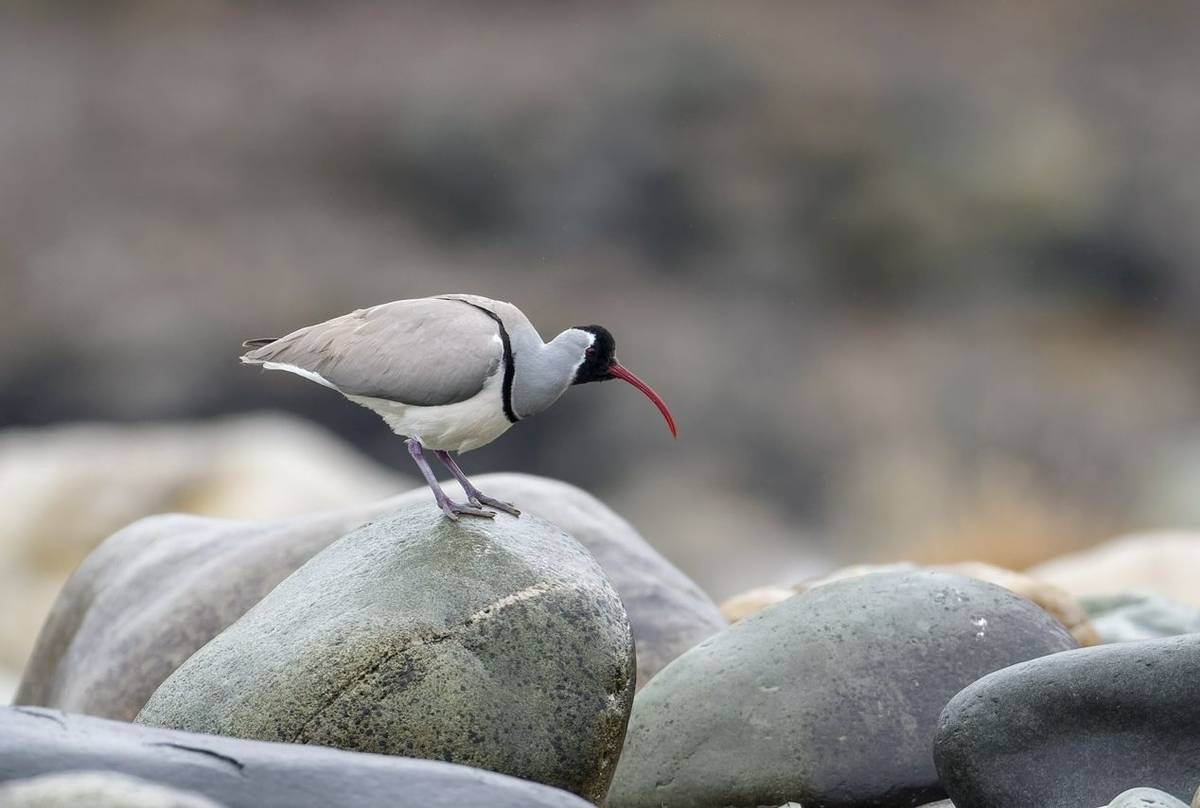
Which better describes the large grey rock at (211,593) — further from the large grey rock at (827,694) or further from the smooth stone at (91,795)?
the smooth stone at (91,795)

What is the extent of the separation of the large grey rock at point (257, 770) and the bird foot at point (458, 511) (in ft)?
5.02

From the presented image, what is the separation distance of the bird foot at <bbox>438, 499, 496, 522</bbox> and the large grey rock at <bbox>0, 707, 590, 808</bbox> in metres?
1.53

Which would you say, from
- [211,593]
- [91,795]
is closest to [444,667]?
[91,795]

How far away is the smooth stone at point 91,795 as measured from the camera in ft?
9.55

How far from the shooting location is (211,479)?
1391cm

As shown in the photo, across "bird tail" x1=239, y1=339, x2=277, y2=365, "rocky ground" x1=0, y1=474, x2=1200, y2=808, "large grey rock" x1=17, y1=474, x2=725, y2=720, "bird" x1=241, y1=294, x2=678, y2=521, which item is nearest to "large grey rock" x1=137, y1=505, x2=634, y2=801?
"rocky ground" x1=0, y1=474, x2=1200, y2=808

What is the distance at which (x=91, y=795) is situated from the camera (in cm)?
292

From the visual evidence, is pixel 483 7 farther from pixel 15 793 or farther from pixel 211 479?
pixel 15 793

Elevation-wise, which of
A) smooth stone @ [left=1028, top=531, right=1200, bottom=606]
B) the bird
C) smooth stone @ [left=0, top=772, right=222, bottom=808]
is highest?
the bird

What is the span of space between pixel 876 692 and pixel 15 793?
3292 mm

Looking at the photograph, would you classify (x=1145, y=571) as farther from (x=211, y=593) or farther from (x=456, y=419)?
(x=456, y=419)

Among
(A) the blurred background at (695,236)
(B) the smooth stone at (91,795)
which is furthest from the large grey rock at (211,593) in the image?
(A) the blurred background at (695,236)

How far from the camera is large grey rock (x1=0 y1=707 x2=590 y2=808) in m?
3.54

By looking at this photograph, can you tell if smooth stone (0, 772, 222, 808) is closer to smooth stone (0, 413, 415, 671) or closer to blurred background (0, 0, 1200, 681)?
smooth stone (0, 413, 415, 671)
